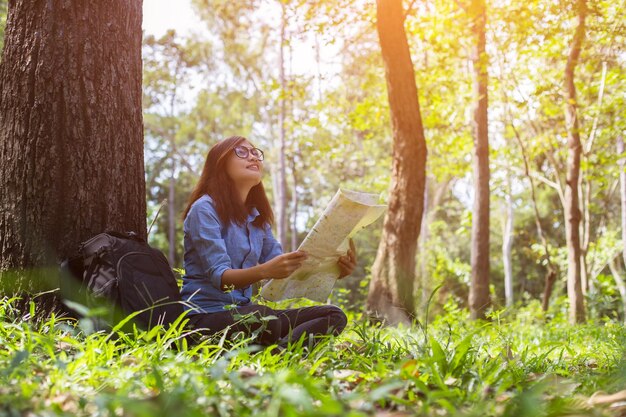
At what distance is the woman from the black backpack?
0.21 m

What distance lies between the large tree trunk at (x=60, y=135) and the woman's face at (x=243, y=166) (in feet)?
1.93

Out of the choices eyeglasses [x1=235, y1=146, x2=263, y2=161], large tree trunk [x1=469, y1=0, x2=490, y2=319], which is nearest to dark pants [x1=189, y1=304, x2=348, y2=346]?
eyeglasses [x1=235, y1=146, x2=263, y2=161]

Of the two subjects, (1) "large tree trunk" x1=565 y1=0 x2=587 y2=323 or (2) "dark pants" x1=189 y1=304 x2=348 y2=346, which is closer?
(2) "dark pants" x1=189 y1=304 x2=348 y2=346

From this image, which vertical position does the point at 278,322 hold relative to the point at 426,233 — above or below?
above

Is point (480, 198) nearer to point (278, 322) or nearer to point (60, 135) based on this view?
point (278, 322)

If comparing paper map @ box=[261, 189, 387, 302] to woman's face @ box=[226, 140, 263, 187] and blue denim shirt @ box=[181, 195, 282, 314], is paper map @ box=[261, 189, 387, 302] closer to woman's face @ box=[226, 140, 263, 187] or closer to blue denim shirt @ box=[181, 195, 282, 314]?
blue denim shirt @ box=[181, 195, 282, 314]

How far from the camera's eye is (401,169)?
Result: 6.91 m

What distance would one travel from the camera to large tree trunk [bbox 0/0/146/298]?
3.30m

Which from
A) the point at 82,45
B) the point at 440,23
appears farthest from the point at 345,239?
the point at 440,23

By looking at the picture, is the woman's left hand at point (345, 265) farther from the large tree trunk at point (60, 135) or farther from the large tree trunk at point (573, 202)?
the large tree trunk at point (573, 202)

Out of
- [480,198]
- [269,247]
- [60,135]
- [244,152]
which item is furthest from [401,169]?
[60,135]

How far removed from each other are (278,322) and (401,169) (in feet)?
13.5


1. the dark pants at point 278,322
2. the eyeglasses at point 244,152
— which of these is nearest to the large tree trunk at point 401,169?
the eyeglasses at point 244,152

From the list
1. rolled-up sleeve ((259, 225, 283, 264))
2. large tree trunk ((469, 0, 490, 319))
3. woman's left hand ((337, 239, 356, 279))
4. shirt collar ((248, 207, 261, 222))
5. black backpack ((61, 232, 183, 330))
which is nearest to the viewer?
black backpack ((61, 232, 183, 330))
